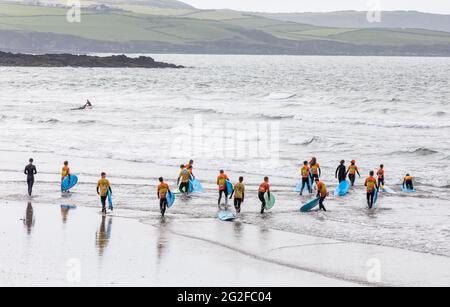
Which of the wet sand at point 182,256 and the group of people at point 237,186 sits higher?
the group of people at point 237,186

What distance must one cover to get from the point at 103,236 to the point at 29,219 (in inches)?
129

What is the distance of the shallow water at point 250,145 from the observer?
2647 centimetres

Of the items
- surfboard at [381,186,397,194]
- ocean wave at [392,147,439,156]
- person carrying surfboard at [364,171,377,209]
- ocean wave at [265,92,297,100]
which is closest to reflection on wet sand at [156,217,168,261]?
person carrying surfboard at [364,171,377,209]

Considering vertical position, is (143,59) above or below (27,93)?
above

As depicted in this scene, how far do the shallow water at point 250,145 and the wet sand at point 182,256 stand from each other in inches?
55.7

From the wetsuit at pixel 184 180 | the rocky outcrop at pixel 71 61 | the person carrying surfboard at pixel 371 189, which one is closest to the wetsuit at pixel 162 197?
the wetsuit at pixel 184 180

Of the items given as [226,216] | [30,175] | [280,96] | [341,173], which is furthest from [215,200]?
[280,96]

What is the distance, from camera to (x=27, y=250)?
20.1m

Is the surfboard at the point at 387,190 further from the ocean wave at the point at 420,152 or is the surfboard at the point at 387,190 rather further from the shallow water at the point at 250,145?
the ocean wave at the point at 420,152

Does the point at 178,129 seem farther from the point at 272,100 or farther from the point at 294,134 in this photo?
the point at 272,100

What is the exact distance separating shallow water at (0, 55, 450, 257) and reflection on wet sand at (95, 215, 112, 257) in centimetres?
282
